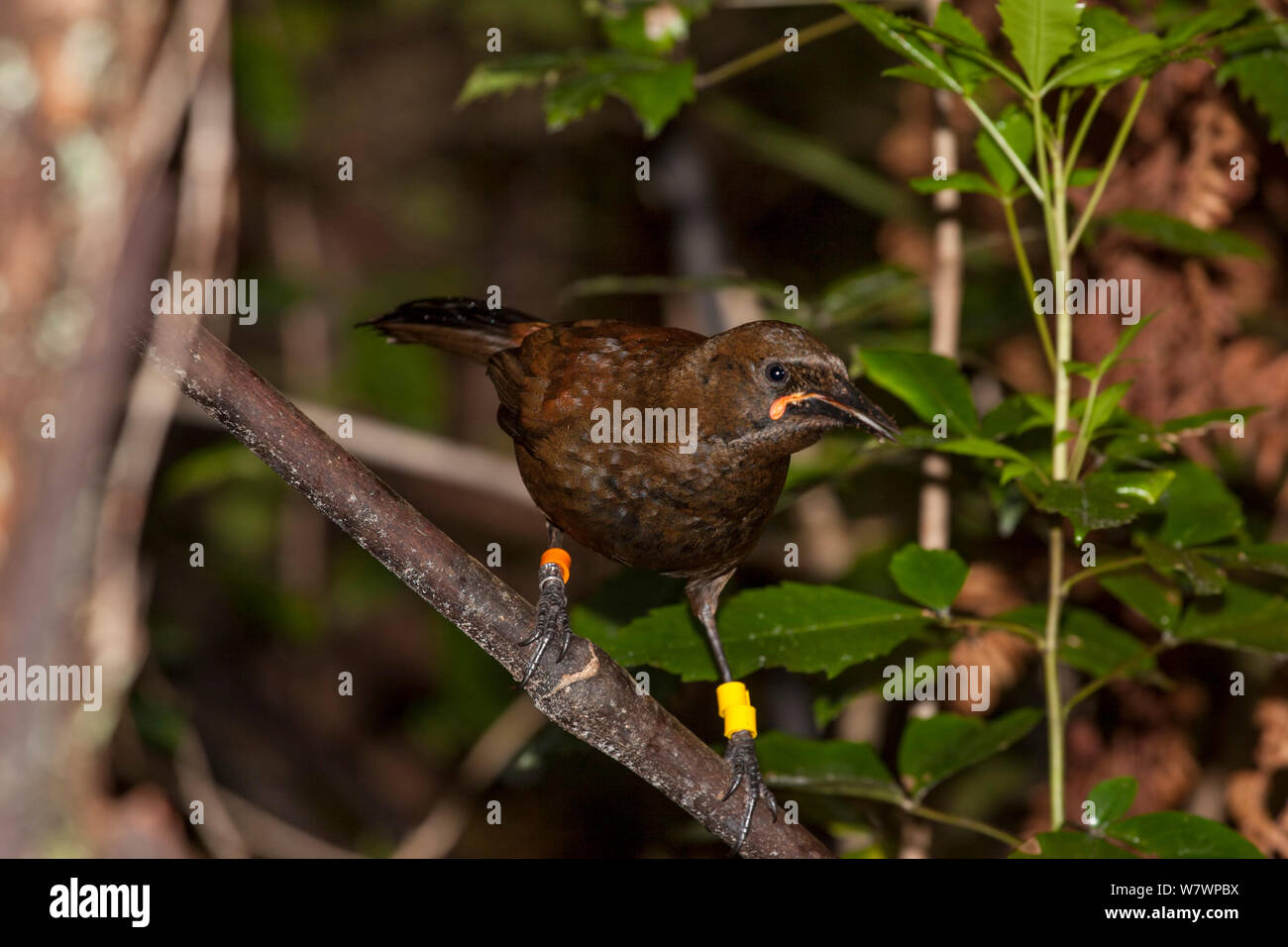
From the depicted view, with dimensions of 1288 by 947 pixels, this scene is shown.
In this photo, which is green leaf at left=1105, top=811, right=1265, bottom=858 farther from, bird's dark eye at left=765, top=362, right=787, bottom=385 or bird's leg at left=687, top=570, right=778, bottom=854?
bird's dark eye at left=765, top=362, right=787, bottom=385

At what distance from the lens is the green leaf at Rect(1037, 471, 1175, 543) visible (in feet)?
6.55

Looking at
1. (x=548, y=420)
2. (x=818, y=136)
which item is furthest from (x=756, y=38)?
(x=548, y=420)

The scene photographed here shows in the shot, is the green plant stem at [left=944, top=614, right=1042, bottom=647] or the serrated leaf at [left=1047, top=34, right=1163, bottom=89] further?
the green plant stem at [left=944, top=614, right=1042, bottom=647]

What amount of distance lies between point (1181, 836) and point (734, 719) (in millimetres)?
945

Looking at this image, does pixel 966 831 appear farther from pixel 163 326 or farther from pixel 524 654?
pixel 163 326

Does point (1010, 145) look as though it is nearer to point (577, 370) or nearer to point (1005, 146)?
point (1005, 146)

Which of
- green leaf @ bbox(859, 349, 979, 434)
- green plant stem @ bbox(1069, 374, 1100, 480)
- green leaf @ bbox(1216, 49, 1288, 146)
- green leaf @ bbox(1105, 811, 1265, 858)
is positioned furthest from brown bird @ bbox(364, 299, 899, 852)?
green leaf @ bbox(1216, 49, 1288, 146)

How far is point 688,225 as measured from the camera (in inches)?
175

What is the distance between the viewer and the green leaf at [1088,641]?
2.48 meters

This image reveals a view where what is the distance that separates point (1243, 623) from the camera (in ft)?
7.97

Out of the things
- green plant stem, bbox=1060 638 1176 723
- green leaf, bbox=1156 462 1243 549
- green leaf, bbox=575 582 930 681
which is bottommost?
green plant stem, bbox=1060 638 1176 723

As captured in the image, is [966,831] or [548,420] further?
[966,831]

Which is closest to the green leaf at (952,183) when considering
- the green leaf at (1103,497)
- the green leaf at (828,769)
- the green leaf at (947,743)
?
the green leaf at (1103,497)
